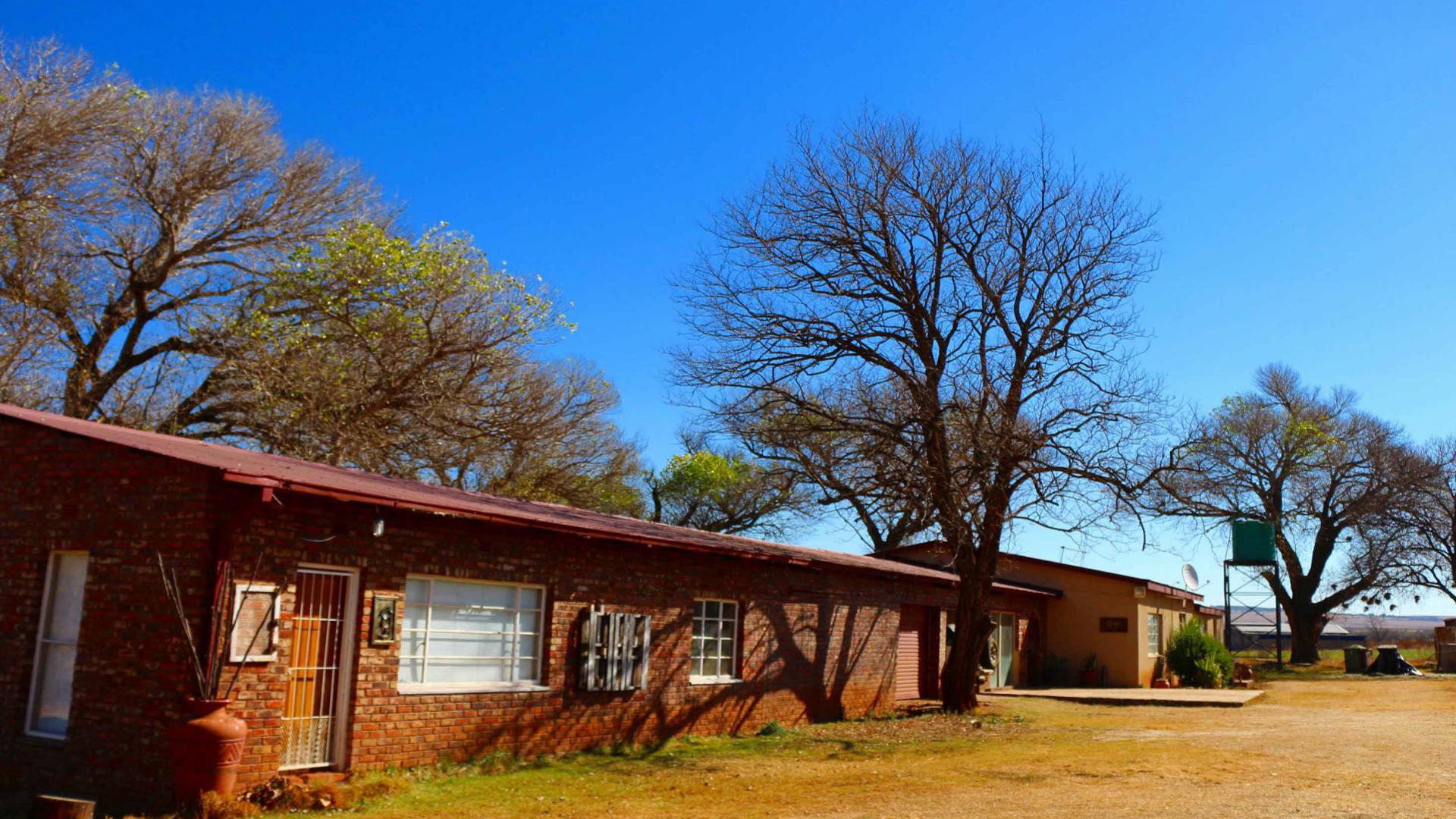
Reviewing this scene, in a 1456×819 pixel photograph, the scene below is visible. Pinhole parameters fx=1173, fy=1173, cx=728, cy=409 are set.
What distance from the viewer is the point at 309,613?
11.2 m

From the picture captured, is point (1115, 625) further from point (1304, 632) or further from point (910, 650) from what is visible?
point (1304, 632)

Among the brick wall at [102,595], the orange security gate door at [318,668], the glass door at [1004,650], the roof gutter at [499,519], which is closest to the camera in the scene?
the roof gutter at [499,519]

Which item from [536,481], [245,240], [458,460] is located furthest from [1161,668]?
[245,240]

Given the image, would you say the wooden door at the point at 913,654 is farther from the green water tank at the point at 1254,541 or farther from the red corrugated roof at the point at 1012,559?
the green water tank at the point at 1254,541

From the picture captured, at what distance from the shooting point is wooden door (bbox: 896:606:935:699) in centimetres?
2462

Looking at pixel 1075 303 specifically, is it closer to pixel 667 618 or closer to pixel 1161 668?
pixel 667 618

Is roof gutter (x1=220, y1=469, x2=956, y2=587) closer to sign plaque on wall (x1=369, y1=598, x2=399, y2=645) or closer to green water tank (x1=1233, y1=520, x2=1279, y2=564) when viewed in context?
sign plaque on wall (x1=369, y1=598, x2=399, y2=645)

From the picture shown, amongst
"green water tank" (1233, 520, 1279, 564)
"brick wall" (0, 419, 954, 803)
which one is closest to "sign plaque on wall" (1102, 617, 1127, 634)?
"green water tank" (1233, 520, 1279, 564)

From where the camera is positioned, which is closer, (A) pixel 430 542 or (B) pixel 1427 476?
(A) pixel 430 542

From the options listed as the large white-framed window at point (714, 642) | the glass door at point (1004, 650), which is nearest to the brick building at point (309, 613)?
the large white-framed window at point (714, 642)

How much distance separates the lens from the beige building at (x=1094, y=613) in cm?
3097

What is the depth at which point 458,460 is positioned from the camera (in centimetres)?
2667

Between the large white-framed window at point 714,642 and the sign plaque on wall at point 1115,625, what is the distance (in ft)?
56.8

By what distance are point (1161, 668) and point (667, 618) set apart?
22.1m
